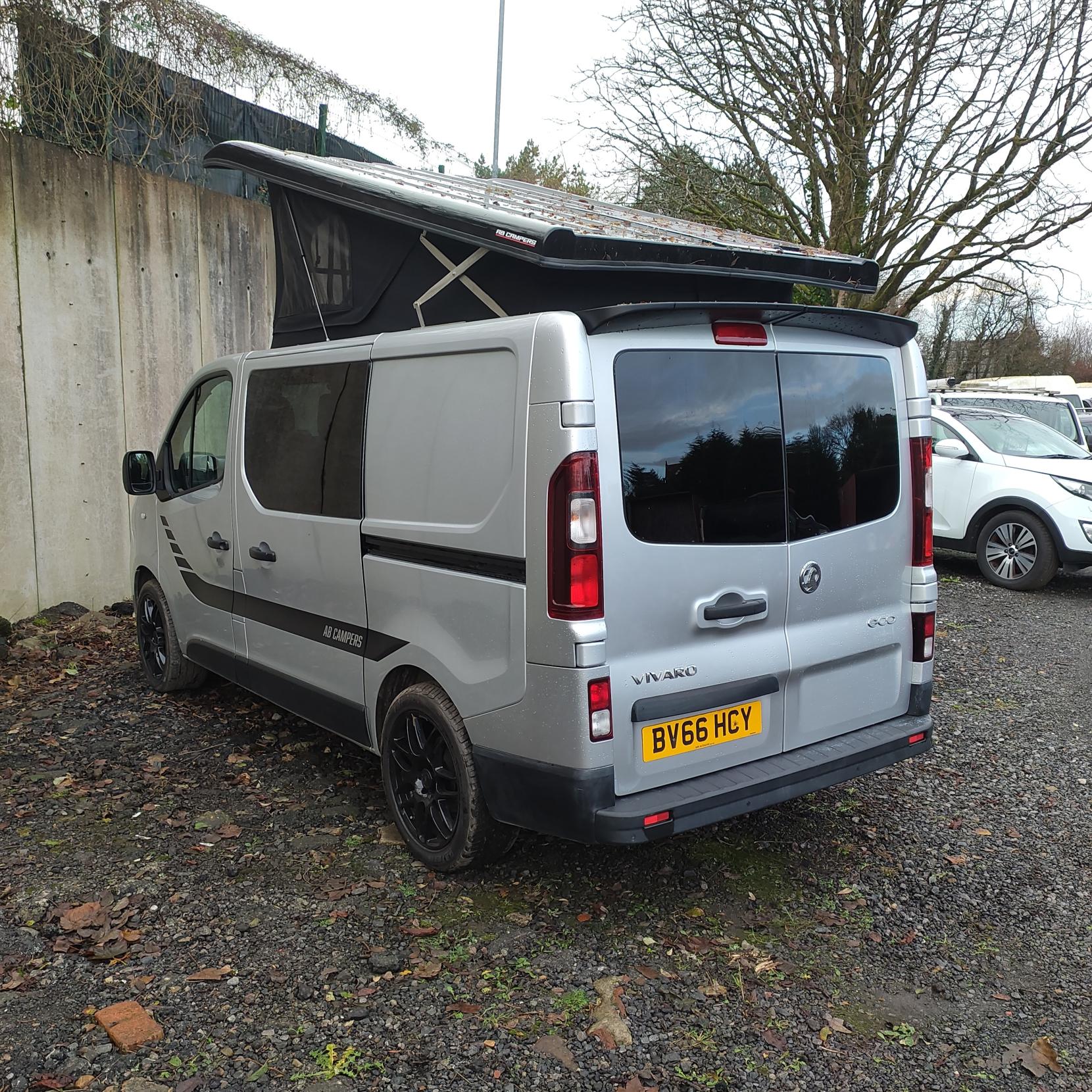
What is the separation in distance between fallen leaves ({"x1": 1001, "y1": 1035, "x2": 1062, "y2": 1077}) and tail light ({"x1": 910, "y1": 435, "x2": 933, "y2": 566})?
1.71m

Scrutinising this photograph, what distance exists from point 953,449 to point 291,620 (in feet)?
25.1

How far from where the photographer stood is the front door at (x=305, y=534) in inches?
154

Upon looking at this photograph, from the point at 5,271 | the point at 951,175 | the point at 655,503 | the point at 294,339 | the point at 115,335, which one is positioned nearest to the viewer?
the point at 655,503

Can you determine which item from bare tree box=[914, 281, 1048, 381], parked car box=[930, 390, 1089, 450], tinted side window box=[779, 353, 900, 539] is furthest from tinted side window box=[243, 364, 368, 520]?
bare tree box=[914, 281, 1048, 381]

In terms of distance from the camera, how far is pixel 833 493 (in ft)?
11.5

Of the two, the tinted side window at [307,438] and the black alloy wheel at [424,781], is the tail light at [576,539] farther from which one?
the tinted side window at [307,438]

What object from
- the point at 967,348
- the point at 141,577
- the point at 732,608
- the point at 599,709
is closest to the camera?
the point at 599,709

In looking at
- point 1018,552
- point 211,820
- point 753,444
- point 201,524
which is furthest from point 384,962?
point 1018,552

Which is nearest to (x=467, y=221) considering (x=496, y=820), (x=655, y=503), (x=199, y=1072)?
(x=655, y=503)

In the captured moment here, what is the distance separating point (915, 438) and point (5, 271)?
6010 mm

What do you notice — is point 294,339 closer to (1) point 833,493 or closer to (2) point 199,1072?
Result: (1) point 833,493

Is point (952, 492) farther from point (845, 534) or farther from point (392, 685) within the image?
point (392, 685)

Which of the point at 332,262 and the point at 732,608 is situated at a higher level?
the point at 332,262

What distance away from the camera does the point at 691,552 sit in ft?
10.2
